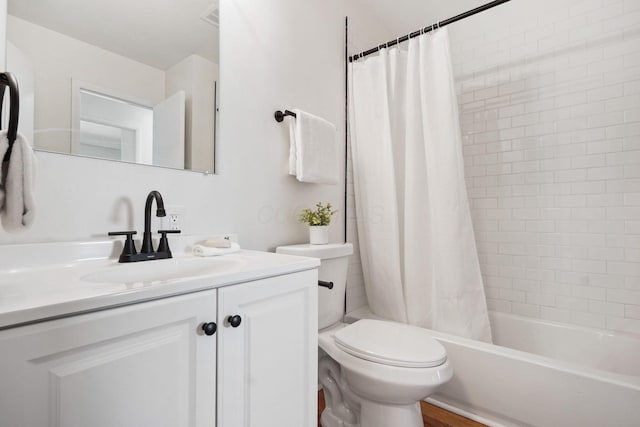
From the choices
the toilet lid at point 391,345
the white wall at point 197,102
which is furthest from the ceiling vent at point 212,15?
the toilet lid at point 391,345

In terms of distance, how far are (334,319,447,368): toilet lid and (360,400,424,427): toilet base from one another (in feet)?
0.73

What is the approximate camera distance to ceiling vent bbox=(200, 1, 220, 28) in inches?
49.8

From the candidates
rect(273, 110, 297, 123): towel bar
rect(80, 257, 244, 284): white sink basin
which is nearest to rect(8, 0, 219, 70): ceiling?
rect(273, 110, 297, 123): towel bar

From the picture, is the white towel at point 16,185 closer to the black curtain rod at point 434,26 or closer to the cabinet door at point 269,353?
the cabinet door at point 269,353

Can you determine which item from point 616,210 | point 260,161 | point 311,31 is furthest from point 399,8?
point 616,210

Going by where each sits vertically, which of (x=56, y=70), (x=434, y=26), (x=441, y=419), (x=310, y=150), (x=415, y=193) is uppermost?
(x=434, y=26)

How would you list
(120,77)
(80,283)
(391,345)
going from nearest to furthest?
(80,283) < (120,77) < (391,345)

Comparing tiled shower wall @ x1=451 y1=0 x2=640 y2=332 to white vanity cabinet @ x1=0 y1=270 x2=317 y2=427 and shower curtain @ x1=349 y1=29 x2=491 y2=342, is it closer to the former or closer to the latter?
shower curtain @ x1=349 y1=29 x2=491 y2=342

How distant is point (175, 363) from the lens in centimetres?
63

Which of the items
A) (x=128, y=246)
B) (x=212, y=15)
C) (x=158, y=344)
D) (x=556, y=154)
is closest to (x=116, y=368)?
(x=158, y=344)

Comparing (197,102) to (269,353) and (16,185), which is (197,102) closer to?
(16,185)

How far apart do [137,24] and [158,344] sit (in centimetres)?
112

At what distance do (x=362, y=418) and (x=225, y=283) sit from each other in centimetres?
93

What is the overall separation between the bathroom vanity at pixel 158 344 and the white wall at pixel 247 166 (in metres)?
0.16
